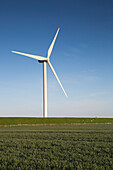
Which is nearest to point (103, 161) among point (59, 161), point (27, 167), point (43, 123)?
point (59, 161)

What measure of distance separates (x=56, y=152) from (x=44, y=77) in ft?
154

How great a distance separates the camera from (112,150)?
1311cm

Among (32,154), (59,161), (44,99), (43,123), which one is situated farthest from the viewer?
(44,99)

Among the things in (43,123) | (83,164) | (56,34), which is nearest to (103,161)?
(83,164)

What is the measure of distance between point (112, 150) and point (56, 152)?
3.53m

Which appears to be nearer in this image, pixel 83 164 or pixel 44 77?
pixel 83 164

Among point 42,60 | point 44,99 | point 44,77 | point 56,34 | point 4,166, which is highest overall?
point 56,34

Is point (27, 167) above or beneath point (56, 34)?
beneath

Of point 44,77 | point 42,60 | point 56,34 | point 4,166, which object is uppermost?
point 56,34

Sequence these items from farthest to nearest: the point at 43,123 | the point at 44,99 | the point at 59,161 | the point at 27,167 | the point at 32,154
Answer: the point at 44,99
the point at 43,123
the point at 32,154
the point at 59,161
the point at 27,167

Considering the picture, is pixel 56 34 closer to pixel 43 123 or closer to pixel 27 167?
pixel 43 123

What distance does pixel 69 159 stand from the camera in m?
11.1

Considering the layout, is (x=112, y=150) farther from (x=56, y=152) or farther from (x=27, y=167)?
(x=27, y=167)

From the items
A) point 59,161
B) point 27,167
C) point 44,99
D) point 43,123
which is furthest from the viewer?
point 44,99
